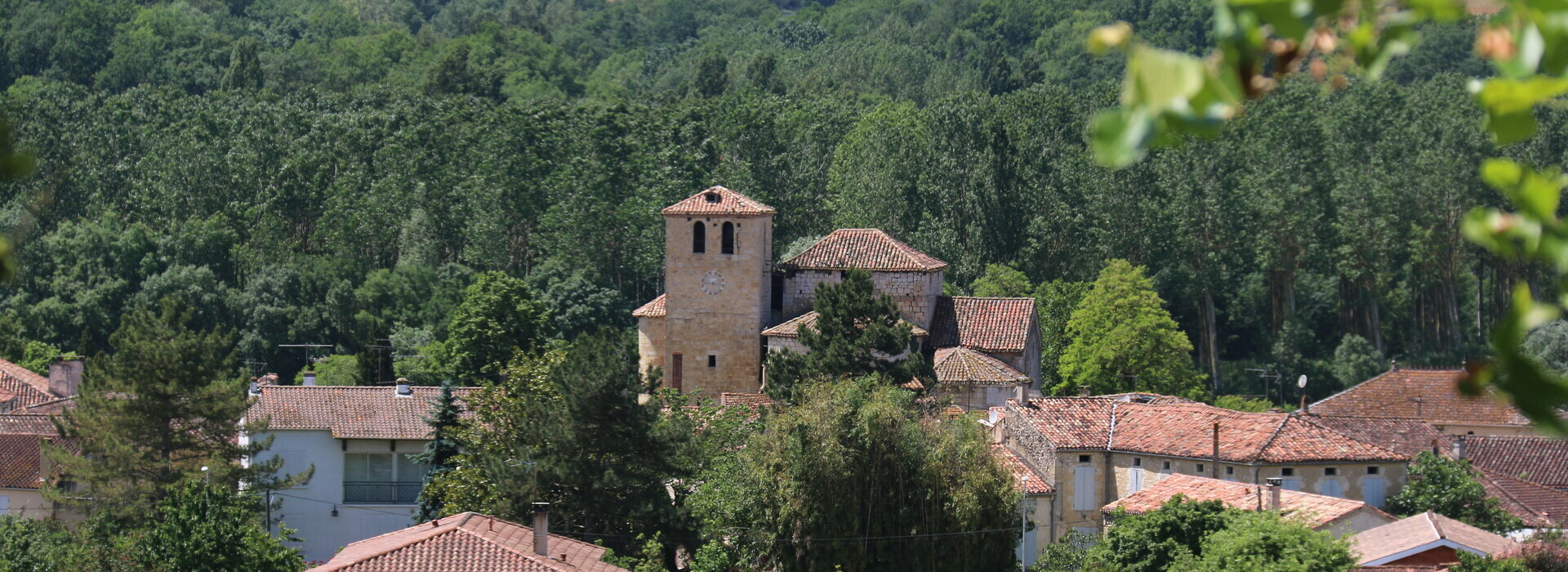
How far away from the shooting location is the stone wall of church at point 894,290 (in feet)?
159

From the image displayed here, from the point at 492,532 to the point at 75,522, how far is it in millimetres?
14232

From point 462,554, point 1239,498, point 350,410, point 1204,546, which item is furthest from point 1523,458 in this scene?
point 462,554

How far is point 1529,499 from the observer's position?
41125 mm

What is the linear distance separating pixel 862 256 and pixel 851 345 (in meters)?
7.21

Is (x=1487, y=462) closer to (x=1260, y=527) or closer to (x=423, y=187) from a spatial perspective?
(x=1260, y=527)

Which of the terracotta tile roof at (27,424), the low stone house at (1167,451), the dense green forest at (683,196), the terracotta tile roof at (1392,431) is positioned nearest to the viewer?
the low stone house at (1167,451)

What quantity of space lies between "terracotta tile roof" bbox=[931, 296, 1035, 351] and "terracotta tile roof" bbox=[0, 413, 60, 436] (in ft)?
65.2

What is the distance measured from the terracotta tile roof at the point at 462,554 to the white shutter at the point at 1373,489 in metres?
14.4

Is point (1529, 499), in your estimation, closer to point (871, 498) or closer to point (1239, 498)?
point (1239, 498)

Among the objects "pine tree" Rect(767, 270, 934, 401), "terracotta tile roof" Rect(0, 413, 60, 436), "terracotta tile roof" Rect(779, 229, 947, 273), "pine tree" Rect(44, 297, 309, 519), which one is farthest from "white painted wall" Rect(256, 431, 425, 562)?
"terracotta tile roof" Rect(779, 229, 947, 273)

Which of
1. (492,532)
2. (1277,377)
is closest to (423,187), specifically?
(1277,377)

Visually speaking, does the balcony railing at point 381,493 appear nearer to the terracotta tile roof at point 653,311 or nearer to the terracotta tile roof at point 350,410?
the terracotta tile roof at point 350,410

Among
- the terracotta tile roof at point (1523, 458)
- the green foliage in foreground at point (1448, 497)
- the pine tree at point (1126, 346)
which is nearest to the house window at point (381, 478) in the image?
the green foliage in foreground at point (1448, 497)

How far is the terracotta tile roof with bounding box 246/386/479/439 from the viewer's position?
42438 mm
